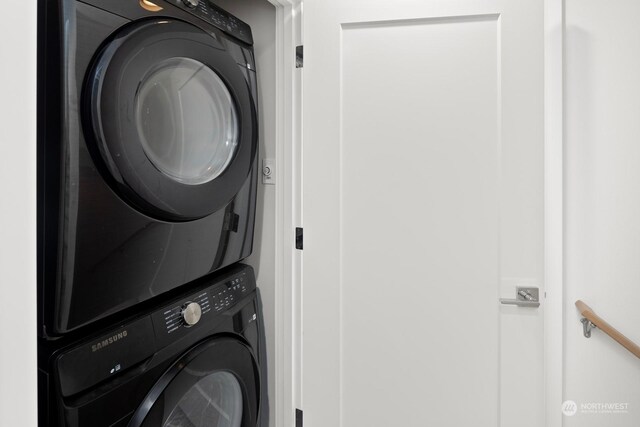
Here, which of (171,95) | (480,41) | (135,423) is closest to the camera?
(135,423)

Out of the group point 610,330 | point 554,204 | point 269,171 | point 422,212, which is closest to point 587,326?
point 610,330

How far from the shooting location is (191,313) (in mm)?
1015

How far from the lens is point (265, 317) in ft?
5.20

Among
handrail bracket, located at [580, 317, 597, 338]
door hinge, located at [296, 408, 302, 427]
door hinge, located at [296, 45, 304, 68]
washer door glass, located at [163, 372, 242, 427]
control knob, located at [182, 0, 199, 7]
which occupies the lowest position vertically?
door hinge, located at [296, 408, 302, 427]

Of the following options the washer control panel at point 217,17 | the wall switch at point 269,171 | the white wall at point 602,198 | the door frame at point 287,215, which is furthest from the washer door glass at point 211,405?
the white wall at point 602,198

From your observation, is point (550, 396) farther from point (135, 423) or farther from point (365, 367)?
point (135, 423)

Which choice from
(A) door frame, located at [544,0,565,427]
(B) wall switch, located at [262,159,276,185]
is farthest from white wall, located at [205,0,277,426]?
(A) door frame, located at [544,0,565,427]

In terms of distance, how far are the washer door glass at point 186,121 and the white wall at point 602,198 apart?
120 centimetres

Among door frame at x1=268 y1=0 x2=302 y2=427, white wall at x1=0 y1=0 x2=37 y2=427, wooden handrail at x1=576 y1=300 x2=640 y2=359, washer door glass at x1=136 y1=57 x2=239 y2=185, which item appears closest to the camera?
white wall at x1=0 y1=0 x2=37 y2=427

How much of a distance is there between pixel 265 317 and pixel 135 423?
76cm

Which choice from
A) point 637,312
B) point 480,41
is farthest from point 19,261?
point 637,312

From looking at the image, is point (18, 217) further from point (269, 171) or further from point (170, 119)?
point (269, 171)

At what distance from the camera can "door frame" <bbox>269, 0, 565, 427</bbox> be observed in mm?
1412

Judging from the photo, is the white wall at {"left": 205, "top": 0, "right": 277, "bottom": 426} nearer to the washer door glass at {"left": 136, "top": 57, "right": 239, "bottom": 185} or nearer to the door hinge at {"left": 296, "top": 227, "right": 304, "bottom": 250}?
the door hinge at {"left": 296, "top": 227, "right": 304, "bottom": 250}
